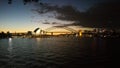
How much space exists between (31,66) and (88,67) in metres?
11.3

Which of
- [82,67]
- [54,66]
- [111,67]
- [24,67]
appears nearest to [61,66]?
[54,66]

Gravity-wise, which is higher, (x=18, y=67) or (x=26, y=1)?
(x=26, y=1)

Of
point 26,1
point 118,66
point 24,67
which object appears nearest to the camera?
point 26,1

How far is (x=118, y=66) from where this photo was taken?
37938 mm

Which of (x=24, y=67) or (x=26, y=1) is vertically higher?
(x=26, y=1)

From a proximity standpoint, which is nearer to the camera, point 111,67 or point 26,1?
point 26,1

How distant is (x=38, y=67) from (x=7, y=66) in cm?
643

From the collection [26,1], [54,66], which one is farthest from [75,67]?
[26,1]

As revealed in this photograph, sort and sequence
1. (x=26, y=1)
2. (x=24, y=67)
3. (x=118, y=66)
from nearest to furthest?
(x=26, y=1) → (x=24, y=67) → (x=118, y=66)

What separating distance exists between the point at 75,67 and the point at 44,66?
6.10 meters

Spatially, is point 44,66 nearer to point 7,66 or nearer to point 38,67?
point 38,67

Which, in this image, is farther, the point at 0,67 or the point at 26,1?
the point at 0,67

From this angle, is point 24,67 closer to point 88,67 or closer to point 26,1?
point 88,67

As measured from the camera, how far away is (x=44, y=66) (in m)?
36.1
